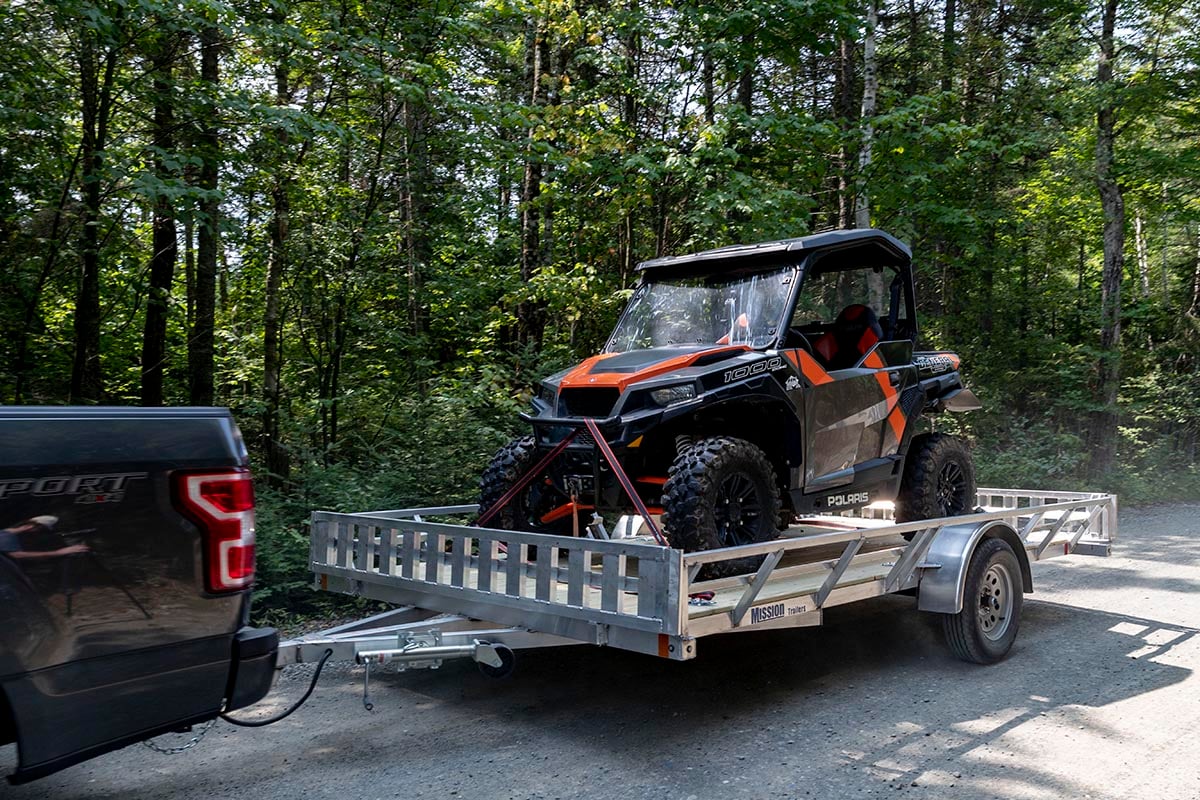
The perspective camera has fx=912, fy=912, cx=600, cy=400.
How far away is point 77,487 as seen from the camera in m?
2.61

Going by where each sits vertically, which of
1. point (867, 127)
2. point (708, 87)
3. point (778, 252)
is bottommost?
point (778, 252)

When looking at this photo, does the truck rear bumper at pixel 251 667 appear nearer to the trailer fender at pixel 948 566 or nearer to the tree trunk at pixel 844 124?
the trailer fender at pixel 948 566

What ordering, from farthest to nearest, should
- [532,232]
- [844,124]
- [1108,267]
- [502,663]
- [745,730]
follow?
[1108,267] < [844,124] < [532,232] < [745,730] < [502,663]

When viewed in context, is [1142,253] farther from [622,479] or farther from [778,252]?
[622,479]

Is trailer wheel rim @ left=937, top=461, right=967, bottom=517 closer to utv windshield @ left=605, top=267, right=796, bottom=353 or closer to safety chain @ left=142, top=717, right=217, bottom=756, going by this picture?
utv windshield @ left=605, top=267, right=796, bottom=353

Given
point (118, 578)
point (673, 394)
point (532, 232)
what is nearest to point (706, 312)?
point (673, 394)

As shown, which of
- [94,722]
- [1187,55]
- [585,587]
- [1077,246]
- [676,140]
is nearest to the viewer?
[94,722]

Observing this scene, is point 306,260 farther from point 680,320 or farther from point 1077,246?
point 1077,246

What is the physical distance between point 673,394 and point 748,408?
0.69 metres

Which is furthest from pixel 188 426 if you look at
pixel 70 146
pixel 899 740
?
pixel 70 146

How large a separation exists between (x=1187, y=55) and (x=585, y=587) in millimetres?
18348

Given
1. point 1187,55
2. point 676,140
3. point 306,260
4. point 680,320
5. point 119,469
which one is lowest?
point 119,469

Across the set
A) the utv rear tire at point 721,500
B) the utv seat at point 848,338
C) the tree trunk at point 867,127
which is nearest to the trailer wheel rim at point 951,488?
the utv seat at point 848,338

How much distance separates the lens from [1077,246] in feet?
78.0
